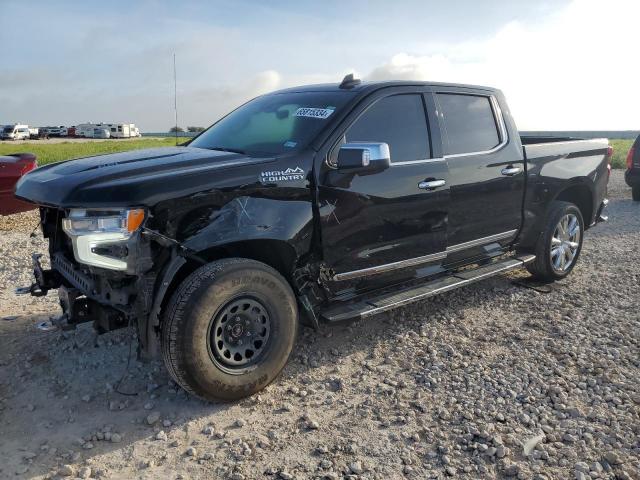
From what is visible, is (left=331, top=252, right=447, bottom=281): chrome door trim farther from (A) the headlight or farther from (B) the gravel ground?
(A) the headlight

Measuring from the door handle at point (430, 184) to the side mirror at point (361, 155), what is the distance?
2.12ft

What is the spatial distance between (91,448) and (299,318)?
1.51 metres

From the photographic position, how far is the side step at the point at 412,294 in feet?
12.3

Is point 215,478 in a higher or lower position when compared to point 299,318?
lower

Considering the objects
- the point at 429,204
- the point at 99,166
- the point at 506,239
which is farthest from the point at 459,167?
the point at 99,166

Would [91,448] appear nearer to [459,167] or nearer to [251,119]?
[251,119]

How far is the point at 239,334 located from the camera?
3.36 metres

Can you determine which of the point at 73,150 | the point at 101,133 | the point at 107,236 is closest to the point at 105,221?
the point at 107,236

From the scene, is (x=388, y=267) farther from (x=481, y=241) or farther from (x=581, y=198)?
(x=581, y=198)

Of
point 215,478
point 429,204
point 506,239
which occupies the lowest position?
point 215,478

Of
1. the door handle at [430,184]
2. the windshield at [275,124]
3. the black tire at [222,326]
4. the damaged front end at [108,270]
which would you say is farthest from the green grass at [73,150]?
the black tire at [222,326]

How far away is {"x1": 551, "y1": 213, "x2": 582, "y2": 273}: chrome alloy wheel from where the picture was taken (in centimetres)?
573

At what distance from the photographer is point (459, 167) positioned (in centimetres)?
449

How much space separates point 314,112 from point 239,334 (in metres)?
1.71
